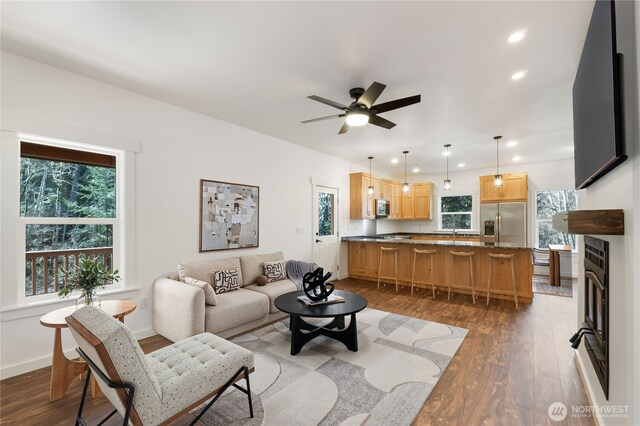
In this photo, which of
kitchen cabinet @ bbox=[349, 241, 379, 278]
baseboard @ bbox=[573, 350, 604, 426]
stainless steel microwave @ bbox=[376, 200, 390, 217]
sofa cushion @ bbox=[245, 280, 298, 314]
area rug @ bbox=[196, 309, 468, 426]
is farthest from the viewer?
stainless steel microwave @ bbox=[376, 200, 390, 217]

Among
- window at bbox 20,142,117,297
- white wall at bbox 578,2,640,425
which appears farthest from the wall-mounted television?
window at bbox 20,142,117,297

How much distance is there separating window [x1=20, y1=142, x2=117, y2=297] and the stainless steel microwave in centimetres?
567

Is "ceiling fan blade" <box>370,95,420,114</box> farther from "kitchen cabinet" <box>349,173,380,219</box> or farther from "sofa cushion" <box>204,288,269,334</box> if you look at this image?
"kitchen cabinet" <box>349,173,380,219</box>

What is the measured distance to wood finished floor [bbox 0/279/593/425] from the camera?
2.06 metres

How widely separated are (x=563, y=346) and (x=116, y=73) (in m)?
5.63

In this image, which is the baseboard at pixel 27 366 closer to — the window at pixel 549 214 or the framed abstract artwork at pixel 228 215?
the framed abstract artwork at pixel 228 215

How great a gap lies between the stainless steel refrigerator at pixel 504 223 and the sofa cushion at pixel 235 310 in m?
6.05

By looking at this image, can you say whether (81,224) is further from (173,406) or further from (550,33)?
(550,33)

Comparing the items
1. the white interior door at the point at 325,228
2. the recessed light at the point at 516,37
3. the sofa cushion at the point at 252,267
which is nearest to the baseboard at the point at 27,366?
the sofa cushion at the point at 252,267

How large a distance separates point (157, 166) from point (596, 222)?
4078 mm

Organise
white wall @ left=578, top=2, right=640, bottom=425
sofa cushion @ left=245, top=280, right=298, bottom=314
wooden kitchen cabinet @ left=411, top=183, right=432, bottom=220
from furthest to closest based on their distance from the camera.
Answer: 1. wooden kitchen cabinet @ left=411, top=183, right=432, bottom=220
2. sofa cushion @ left=245, top=280, right=298, bottom=314
3. white wall @ left=578, top=2, right=640, bottom=425

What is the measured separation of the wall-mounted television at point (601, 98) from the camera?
1290 millimetres

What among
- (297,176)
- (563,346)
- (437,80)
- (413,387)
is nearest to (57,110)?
(297,176)

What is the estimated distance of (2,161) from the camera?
99.3 inches
